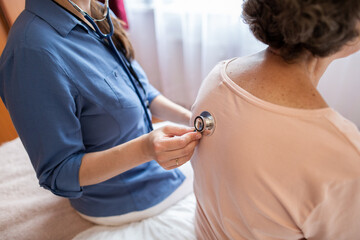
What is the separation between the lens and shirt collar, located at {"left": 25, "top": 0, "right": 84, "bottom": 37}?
60 centimetres

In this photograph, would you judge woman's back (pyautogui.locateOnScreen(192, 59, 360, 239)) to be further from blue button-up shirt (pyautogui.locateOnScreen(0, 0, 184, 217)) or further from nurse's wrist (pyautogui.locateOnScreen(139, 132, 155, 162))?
blue button-up shirt (pyautogui.locateOnScreen(0, 0, 184, 217))

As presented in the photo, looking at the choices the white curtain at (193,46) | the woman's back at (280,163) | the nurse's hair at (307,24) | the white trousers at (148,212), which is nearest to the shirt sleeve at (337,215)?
the woman's back at (280,163)

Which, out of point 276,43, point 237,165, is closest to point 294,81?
point 276,43

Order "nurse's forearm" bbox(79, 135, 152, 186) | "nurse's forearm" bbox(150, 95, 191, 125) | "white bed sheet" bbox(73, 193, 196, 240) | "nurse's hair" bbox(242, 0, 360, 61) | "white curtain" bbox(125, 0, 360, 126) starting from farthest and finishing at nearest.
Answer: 1. "white curtain" bbox(125, 0, 360, 126)
2. "nurse's forearm" bbox(150, 95, 191, 125)
3. "white bed sheet" bbox(73, 193, 196, 240)
4. "nurse's forearm" bbox(79, 135, 152, 186)
5. "nurse's hair" bbox(242, 0, 360, 61)

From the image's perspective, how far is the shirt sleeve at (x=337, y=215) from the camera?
0.40 metres

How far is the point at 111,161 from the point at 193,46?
116 cm

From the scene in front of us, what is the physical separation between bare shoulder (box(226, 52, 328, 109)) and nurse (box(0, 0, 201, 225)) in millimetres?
178

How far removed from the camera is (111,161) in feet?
2.08

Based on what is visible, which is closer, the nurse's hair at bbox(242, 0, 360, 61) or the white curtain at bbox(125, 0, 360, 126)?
the nurse's hair at bbox(242, 0, 360, 61)

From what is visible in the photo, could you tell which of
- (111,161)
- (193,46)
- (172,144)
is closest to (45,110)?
(111,161)

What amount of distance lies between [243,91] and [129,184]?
21.8 inches

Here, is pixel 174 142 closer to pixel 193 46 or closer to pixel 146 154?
pixel 146 154

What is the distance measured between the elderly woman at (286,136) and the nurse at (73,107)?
128 mm

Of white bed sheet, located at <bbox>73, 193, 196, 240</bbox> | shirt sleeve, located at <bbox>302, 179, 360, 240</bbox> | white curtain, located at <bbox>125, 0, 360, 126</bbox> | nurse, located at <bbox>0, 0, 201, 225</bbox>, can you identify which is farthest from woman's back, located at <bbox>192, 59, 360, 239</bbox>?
white curtain, located at <bbox>125, 0, 360, 126</bbox>
